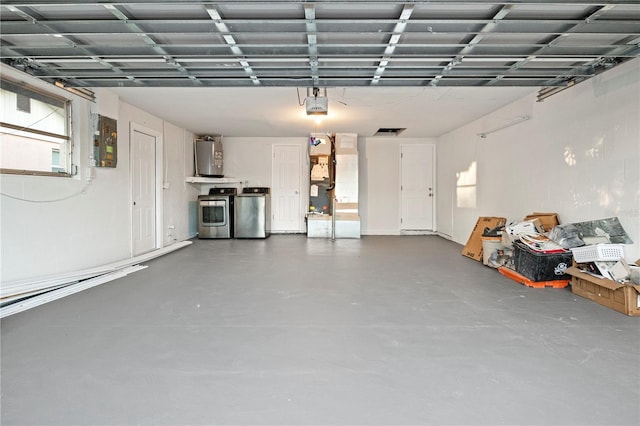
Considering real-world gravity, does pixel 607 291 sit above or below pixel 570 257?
below

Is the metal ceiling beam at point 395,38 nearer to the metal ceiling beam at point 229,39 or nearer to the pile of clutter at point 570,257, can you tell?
the metal ceiling beam at point 229,39

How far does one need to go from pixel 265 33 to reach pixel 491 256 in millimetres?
3944

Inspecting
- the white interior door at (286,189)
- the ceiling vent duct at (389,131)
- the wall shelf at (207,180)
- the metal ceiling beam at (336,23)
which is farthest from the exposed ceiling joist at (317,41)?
the white interior door at (286,189)

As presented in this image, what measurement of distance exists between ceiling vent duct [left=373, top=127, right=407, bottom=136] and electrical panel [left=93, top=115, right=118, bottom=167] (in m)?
4.92

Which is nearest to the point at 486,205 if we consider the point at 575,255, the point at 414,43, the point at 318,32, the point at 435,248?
the point at 435,248

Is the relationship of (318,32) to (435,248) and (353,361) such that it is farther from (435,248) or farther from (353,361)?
(435,248)

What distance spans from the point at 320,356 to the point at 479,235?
13.5ft

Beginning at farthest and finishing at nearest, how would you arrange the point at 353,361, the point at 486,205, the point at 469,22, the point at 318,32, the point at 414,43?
the point at 486,205 → the point at 414,43 → the point at 318,32 → the point at 469,22 → the point at 353,361

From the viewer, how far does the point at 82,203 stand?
3.93m

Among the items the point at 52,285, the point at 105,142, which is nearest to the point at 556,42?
the point at 105,142

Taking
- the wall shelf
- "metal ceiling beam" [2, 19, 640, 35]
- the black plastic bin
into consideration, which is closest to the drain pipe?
the wall shelf

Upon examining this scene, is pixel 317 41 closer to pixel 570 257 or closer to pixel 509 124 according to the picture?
pixel 570 257

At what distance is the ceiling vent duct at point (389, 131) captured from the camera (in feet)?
23.0

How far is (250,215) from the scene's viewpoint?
747 centimetres
